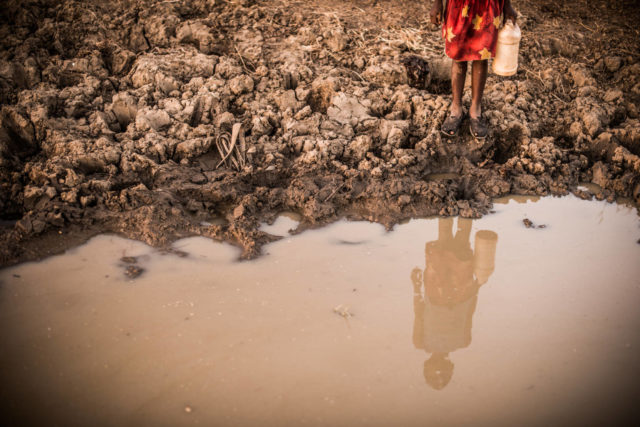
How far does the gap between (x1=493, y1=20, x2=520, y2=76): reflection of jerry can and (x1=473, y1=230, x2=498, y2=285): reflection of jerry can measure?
1.16 m

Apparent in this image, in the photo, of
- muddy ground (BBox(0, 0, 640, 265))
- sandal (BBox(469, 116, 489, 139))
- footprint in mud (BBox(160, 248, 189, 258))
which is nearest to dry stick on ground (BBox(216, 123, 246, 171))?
muddy ground (BBox(0, 0, 640, 265))

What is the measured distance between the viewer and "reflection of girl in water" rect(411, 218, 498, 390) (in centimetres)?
224

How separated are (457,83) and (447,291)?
1.56 metres

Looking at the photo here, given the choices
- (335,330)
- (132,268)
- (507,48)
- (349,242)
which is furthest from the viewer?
(507,48)

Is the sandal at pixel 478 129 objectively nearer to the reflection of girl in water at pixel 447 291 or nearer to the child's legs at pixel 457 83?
the child's legs at pixel 457 83

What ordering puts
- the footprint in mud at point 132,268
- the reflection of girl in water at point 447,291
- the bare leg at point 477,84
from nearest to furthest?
the reflection of girl in water at point 447,291 < the footprint in mud at point 132,268 < the bare leg at point 477,84

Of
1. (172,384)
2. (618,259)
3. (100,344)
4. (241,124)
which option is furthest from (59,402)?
(618,259)

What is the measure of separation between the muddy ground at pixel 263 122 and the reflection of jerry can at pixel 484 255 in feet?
0.77

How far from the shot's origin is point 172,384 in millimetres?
2035

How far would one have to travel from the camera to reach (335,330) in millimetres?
2299

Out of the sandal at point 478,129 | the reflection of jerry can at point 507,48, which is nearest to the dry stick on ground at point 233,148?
the sandal at point 478,129

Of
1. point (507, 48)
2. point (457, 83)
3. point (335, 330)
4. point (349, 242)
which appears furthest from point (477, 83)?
point (335, 330)

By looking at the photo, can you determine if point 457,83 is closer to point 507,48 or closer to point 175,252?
point 507,48

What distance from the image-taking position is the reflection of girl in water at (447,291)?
2.24 metres
